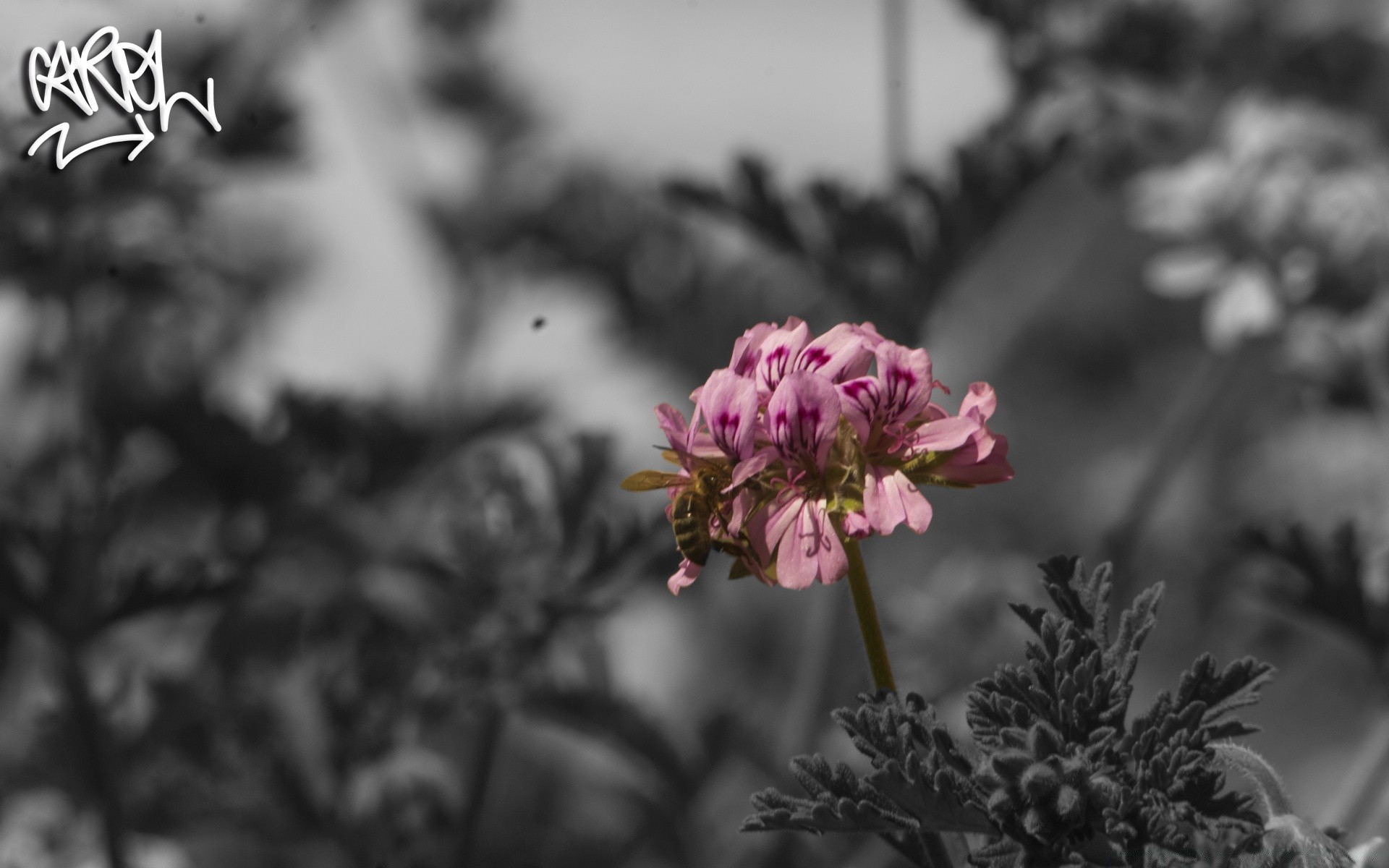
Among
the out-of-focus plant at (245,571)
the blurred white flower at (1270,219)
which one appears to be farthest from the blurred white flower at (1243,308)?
the out-of-focus plant at (245,571)

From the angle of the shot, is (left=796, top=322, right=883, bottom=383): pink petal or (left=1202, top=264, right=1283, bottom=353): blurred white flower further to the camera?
(left=1202, top=264, right=1283, bottom=353): blurred white flower

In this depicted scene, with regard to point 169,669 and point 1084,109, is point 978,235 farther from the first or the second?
point 169,669

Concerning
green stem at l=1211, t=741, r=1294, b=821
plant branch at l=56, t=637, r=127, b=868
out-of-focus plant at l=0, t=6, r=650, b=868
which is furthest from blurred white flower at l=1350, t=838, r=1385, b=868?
plant branch at l=56, t=637, r=127, b=868

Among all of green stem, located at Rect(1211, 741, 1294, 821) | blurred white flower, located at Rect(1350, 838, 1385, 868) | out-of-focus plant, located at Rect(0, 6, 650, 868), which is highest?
out-of-focus plant, located at Rect(0, 6, 650, 868)

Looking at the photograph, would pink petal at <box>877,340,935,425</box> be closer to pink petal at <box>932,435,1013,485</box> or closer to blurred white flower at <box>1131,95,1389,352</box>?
pink petal at <box>932,435,1013,485</box>

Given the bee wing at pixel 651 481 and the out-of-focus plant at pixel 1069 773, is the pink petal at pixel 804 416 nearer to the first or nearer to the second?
the bee wing at pixel 651 481

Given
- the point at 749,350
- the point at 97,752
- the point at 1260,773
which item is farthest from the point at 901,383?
the point at 97,752
